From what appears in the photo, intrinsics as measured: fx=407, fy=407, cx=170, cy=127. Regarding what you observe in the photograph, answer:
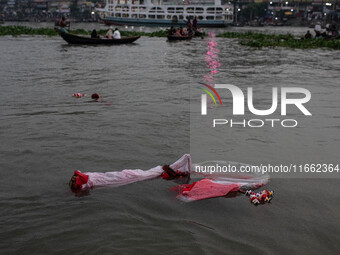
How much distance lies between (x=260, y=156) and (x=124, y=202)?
2871mm

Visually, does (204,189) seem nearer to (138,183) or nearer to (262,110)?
(138,183)

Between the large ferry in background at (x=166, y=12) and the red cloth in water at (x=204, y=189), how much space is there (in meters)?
68.0

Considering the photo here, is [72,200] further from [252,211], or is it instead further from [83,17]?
[83,17]

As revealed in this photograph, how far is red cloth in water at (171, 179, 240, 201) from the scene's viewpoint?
5.30m

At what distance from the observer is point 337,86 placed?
1373 cm

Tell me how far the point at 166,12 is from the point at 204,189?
7007 cm

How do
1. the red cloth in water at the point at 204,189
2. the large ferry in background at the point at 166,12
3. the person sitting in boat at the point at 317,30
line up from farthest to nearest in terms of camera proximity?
the large ferry in background at the point at 166,12 < the person sitting in boat at the point at 317,30 < the red cloth in water at the point at 204,189

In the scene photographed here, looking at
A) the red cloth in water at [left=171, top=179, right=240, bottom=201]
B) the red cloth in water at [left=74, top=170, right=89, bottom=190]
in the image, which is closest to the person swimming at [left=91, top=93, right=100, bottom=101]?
the red cloth in water at [left=74, top=170, right=89, bottom=190]

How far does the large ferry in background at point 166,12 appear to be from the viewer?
7212 centimetres

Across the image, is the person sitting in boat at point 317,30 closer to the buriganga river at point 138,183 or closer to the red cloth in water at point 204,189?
the buriganga river at point 138,183

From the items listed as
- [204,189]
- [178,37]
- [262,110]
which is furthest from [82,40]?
[204,189]

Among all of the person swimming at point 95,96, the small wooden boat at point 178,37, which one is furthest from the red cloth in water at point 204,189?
the small wooden boat at point 178,37

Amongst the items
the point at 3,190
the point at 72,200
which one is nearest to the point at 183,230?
the point at 72,200

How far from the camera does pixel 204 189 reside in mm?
5426
